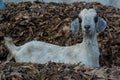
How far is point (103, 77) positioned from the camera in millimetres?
5984

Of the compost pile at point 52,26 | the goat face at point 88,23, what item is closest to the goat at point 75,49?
the goat face at point 88,23

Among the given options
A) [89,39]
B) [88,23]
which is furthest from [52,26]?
[88,23]

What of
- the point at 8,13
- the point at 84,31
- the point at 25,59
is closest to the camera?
the point at 84,31

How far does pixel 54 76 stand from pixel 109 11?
201 inches

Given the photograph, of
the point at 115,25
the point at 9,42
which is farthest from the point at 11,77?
the point at 115,25

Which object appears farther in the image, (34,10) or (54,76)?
A: (34,10)

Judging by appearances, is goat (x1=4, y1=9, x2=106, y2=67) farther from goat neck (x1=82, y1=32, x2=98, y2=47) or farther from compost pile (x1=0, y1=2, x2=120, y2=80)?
compost pile (x1=0, y1=2, x2=120, y2=80)

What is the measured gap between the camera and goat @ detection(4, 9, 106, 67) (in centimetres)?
780

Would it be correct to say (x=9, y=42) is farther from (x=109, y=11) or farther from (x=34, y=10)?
(x=109, y=11)

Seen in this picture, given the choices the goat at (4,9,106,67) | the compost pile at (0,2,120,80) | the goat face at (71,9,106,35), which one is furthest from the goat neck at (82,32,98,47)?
the compost pile at (0,2,120,80)

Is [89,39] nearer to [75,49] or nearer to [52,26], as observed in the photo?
[75,49]

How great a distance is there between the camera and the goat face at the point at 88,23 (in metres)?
7.64

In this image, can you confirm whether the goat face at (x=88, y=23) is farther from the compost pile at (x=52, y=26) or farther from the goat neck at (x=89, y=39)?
the compost pile at (x=52, y=26)

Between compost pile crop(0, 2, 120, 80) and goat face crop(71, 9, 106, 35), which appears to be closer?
goat face crop(71, 9, 106, 35)
